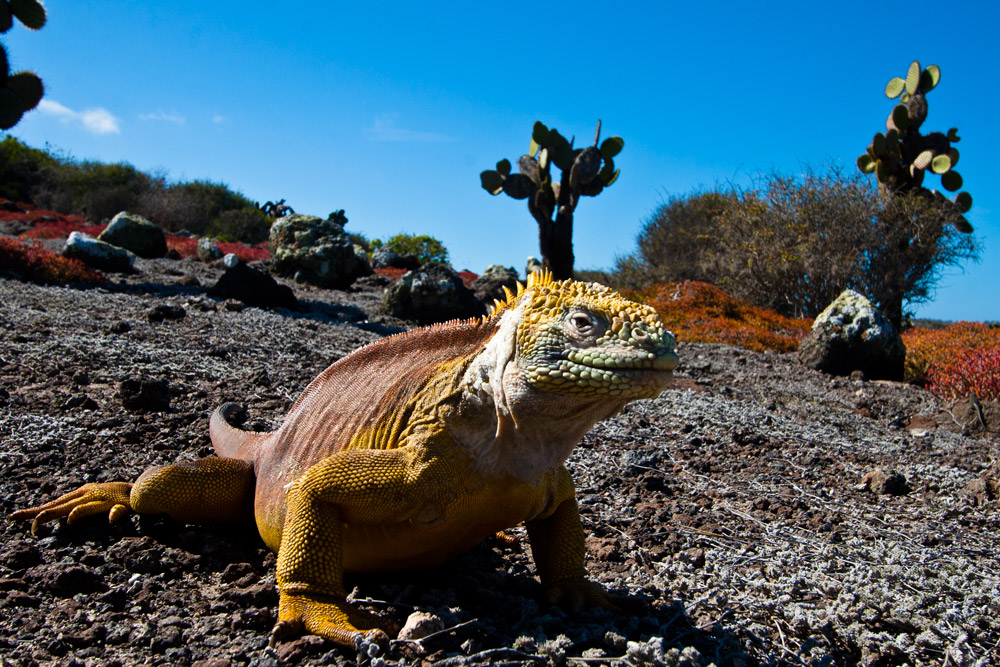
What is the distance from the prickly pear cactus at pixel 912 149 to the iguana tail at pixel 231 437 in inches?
771

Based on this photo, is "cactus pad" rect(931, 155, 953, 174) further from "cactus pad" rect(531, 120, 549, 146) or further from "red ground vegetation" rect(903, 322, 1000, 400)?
"cactus pad" rect(531, 120, 549, 146)

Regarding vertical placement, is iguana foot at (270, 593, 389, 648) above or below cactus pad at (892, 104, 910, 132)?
below

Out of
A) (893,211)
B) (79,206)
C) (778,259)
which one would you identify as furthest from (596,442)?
A: (79,206)

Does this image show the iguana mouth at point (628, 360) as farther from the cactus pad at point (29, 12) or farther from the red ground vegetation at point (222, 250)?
the red ground vegetation at point (222, 250)

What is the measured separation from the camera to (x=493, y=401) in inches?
97.3

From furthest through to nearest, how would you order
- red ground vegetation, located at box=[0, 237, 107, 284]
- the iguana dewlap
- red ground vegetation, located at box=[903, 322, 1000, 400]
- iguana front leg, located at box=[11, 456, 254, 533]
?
red ground vegetation, located at box=[0, 237, 107, 284] < red ground vegetation, located at box=[903, 322, 1000, 400] < iguana front leg, located at box=[11, 456, 254, 533] < the iguana dewlap

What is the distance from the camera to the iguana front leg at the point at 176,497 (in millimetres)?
3107

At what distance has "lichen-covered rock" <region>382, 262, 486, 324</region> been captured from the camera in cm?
1131

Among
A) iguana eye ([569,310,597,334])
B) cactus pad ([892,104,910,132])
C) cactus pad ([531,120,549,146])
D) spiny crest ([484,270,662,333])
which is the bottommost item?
iguana eye ([569,310,597,334])

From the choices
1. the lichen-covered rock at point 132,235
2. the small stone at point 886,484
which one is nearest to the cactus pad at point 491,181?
the lichen-covered rock at point 132,235

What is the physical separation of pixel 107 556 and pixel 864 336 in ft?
34.4

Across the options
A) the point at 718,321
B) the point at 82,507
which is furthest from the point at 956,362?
the point at 82,507

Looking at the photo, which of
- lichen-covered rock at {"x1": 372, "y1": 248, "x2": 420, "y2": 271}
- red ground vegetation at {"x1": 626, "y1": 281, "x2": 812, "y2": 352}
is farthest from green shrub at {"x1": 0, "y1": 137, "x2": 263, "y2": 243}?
red ground vegetation at {"x1": 626, "y1": 281, "x2": 812, "y2": 352}

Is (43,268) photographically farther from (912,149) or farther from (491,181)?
(912,149)
